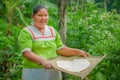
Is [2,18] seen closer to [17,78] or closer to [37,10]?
[17,78]

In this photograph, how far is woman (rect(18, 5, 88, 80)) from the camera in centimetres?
343

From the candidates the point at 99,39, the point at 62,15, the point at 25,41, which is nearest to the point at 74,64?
the point at 25,41

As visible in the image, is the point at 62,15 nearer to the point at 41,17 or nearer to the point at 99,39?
the point at 99,39

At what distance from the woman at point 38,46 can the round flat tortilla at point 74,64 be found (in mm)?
105

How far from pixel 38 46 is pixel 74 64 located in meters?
0.44

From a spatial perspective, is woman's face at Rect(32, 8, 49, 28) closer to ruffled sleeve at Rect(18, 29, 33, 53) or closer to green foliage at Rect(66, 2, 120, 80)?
ruffled sleeve at Rect(18, 29, 33, 53)

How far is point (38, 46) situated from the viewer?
349 cm

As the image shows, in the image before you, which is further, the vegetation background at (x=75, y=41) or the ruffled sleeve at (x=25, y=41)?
the vegetation background at (x=75, y=41)

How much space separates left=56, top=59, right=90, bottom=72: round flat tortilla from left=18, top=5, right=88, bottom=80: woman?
0.11m

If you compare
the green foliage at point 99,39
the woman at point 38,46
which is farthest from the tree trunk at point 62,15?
the woman at point 38,46

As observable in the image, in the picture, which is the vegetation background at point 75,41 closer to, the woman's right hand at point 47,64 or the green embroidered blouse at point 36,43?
the green embroidered blouse at point 36,43

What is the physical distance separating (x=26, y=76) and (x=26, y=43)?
0.41 metres

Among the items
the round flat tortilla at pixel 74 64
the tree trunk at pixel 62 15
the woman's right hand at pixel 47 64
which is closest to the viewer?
the woman's right hand at pixel 47 64

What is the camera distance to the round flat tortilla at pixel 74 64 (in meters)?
3.38
